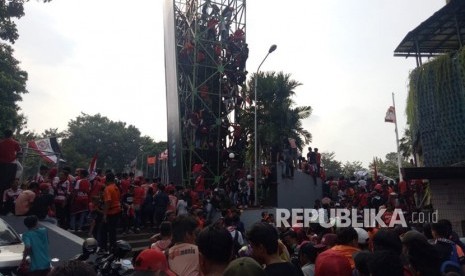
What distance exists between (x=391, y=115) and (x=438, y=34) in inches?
343

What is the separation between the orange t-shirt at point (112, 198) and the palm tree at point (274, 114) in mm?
14094

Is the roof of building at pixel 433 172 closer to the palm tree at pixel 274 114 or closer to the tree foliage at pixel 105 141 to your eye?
the palm tree at pixel 274 114

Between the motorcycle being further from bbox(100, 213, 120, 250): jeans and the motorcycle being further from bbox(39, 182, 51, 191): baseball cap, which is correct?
bbox(39, 182, 51, 191): baseball cap

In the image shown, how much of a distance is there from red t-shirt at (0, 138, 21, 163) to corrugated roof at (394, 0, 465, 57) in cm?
1370

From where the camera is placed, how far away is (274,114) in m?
22.7

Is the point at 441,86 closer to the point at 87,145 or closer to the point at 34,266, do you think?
the point at 34,266

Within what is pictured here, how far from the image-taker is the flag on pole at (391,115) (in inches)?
934

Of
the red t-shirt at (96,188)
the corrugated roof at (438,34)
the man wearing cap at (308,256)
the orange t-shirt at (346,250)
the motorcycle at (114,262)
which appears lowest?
the motorcycle at (114,262)

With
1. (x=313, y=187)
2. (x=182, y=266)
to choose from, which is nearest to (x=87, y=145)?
(x=313, y=187)

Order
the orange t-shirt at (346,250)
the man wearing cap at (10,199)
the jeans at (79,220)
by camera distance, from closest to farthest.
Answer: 1. the orange t-shirt at (346,250)
2. the man wearing cap at (10,199)
3. the jeans at (79,220)

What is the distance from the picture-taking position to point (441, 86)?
13.1m

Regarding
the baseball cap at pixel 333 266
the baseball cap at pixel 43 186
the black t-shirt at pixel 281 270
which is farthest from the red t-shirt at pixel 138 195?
the black t-shirt at pixel 281 270

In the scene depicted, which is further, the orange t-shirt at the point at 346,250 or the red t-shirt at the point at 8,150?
the red t-shirt at the point at 8,150

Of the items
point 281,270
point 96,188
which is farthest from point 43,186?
point 281,270
